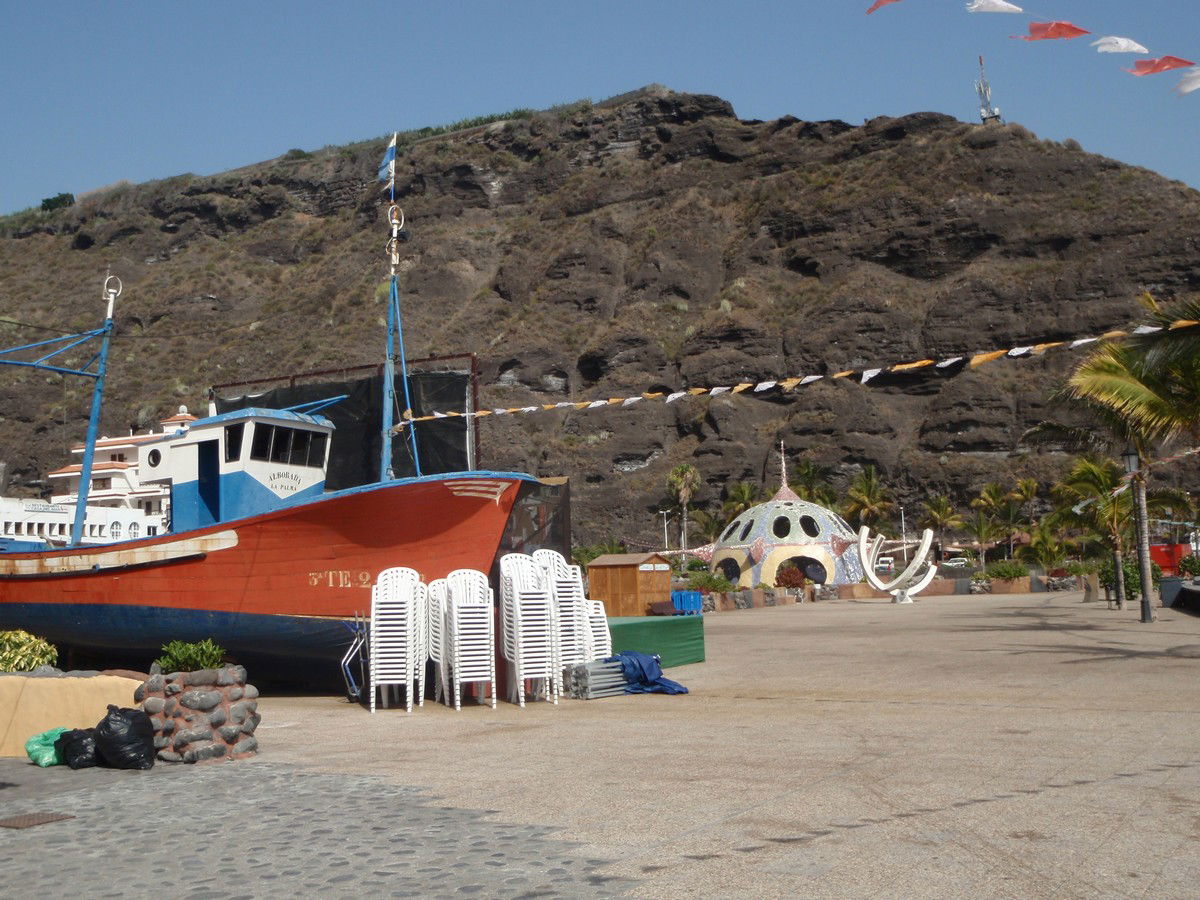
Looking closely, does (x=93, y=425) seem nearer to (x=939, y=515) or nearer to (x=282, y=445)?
(x=282, y=445)

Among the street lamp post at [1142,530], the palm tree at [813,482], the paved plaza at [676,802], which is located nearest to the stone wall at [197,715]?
the paved plaza at [676,802]

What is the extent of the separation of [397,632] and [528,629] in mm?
Result: 1404

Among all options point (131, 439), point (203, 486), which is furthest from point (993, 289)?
point (203, 486)

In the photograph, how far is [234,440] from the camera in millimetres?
16891

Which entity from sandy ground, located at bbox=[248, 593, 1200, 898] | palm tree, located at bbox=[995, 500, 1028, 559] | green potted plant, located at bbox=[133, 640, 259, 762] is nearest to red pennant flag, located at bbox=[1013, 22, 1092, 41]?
sandy ground, located at bbox=[248, 593, 1200, 898]

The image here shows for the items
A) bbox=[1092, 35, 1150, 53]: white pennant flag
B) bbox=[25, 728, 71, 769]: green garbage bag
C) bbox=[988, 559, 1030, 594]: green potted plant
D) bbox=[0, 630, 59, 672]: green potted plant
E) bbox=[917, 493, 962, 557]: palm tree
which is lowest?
bbox=[988, 559, 1030, 594]: green potted plant

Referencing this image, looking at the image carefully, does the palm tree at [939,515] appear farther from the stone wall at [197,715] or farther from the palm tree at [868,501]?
the stone wall at [197,715]

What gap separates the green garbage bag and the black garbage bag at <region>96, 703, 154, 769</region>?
43 centimetres

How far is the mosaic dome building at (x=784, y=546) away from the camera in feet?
171

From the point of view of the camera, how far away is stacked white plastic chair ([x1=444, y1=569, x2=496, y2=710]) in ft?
39.2

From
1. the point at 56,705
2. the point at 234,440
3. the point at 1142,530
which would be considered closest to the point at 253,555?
the point at 234,440

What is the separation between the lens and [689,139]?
121m

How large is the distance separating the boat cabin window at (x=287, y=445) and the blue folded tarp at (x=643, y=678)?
22.9 feet

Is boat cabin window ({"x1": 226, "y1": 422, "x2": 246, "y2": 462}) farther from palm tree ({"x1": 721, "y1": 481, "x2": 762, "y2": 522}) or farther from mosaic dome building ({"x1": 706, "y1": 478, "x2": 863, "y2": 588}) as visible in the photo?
palm tree ({"x1": 721, "y1": 481, "x2": 762, "y2": 522})
